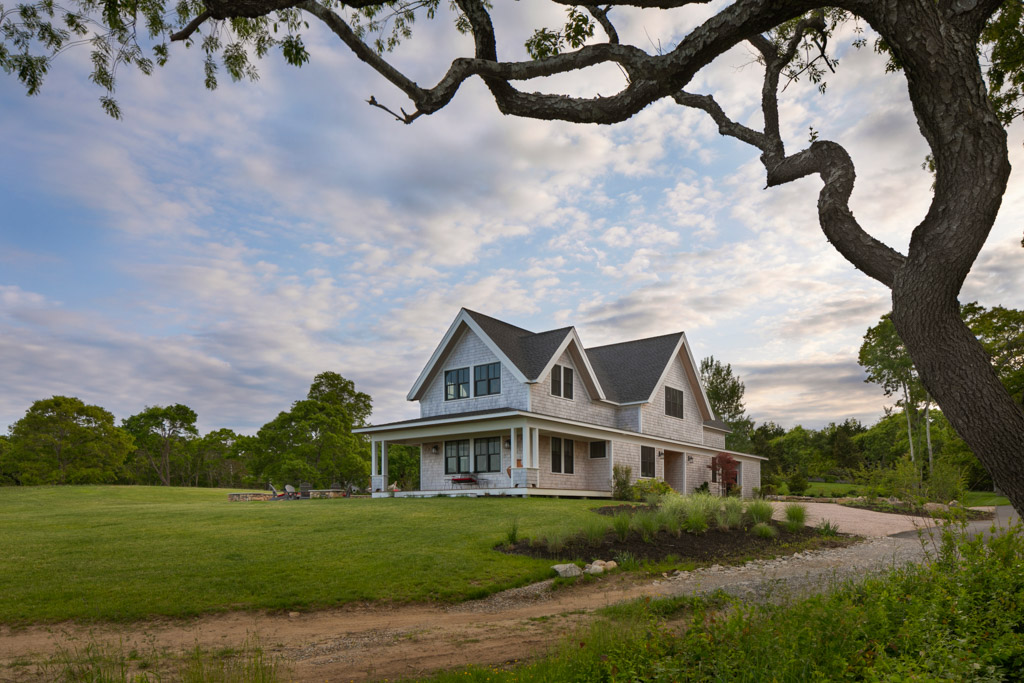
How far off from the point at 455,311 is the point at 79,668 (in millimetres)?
22917

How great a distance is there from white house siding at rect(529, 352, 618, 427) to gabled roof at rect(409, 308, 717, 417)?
379 mm

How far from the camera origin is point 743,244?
1722cm

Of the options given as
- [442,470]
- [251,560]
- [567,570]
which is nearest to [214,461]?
[442,470]

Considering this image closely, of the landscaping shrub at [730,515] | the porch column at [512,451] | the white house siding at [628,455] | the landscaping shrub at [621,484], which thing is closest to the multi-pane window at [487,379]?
the porch column at [512,451]

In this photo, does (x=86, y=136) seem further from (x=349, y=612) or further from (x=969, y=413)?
(x=969, y=413)

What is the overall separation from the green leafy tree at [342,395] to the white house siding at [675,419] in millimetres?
25685

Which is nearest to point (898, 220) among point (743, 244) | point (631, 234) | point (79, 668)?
point (743, 244)

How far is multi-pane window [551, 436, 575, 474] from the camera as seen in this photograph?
87.6 ft

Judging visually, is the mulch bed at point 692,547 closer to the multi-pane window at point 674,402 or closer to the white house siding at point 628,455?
the white house siding at point 628,455

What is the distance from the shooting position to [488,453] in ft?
87.9

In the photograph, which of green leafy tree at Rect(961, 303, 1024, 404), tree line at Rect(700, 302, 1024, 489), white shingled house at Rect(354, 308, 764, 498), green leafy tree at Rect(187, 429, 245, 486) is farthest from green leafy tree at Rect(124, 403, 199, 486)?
green leafy tree at Rect(961, 303, 1024, 404)

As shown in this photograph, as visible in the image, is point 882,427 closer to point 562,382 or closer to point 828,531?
point 562,382

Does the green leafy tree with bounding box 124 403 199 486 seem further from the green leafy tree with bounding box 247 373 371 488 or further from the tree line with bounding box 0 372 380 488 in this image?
the green leafy tree with bounding box 247 373 371 488

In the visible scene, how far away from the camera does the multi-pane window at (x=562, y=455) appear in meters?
26.7
